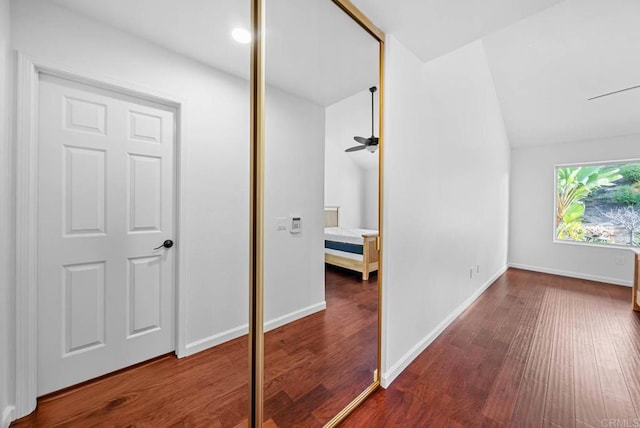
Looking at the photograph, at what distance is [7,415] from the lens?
115 cm

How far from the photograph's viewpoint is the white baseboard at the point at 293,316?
122 centimetres

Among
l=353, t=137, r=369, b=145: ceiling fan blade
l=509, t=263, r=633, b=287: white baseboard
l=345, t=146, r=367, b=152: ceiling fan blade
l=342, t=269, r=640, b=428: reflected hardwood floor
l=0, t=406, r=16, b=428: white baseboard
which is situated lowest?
l=342, t=269, r=640, b=428: reflected hardwood floor

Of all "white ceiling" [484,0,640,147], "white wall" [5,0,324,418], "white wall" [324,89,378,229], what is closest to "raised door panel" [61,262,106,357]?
"white wall" [5,0,324,418]

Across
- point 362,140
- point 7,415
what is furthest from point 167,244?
point 362,140

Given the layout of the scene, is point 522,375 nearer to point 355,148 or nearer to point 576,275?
point 355,148

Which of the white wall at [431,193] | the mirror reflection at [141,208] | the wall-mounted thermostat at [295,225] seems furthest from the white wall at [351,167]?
the mirror reflection at [141,208]

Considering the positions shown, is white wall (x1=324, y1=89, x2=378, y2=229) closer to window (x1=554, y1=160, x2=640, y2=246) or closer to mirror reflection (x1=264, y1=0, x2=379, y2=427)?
mirror reflection (x1=264, y1=0, x2=379, y2=427)

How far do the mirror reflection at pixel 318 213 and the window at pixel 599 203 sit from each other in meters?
4.81

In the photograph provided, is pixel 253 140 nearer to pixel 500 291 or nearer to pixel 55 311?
pixel 55 311

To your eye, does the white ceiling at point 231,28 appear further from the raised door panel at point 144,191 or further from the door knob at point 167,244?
the door knob at point 167,244

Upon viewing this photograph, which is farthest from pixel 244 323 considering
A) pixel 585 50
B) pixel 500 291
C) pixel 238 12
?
pixel 585 50

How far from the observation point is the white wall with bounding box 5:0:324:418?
1141mm

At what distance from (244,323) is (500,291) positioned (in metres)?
3.86

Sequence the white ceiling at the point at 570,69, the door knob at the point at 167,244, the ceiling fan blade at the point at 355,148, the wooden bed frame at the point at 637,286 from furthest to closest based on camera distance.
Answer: the wooden bed frame at the point at 637,286, the white ceiling at the point at 570,69, the ceiling fan blade at the point at 355,148, the door knob at the point at 167,244
